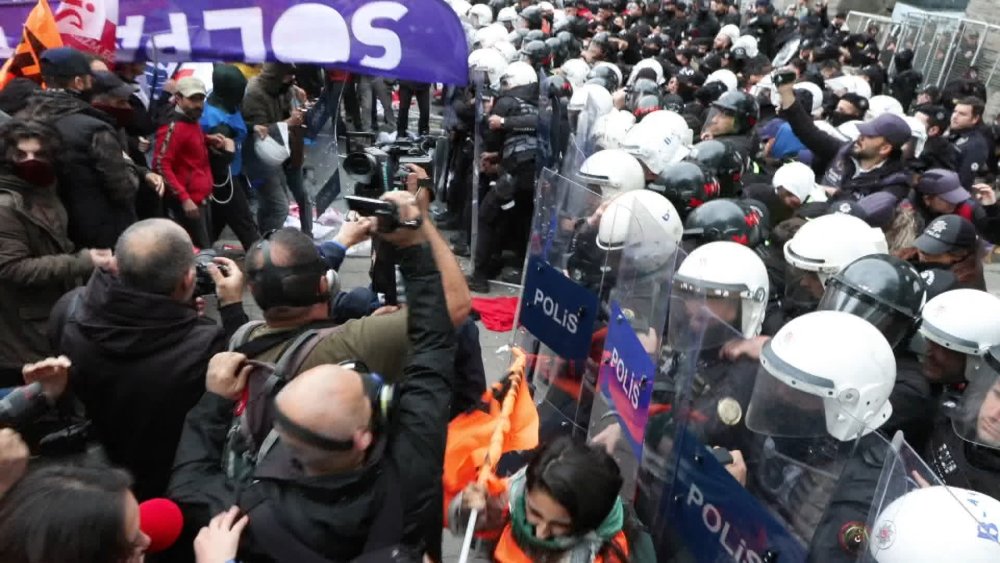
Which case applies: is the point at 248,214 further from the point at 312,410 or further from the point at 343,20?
the point at 312,410

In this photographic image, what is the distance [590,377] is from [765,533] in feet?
4.39

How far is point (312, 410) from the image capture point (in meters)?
1.63

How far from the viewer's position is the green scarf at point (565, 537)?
1.92 metres

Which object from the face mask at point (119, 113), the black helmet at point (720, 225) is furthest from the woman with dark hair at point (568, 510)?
the face mask at point (119, 113)

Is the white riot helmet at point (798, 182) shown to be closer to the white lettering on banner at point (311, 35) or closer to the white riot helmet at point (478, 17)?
the white lettering on banner at point (311, 35)

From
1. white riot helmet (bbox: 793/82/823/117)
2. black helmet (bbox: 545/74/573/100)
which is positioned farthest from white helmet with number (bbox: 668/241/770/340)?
white riot helmet (bbox: 793/82/823/117)

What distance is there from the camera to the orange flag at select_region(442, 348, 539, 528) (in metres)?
2.38

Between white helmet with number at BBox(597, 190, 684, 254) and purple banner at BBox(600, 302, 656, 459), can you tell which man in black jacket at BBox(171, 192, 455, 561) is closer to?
purple banner at BBox(600, 302, 656, 459)

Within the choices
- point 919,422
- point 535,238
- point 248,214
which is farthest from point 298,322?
point 248,214

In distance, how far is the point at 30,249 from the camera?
11.1 ft

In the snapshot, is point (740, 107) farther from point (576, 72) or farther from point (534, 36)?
point (534, 36)

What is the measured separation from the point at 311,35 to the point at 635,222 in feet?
7.80

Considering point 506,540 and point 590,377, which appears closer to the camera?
point 506,540

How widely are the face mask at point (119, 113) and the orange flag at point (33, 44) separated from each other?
1.32 ft
